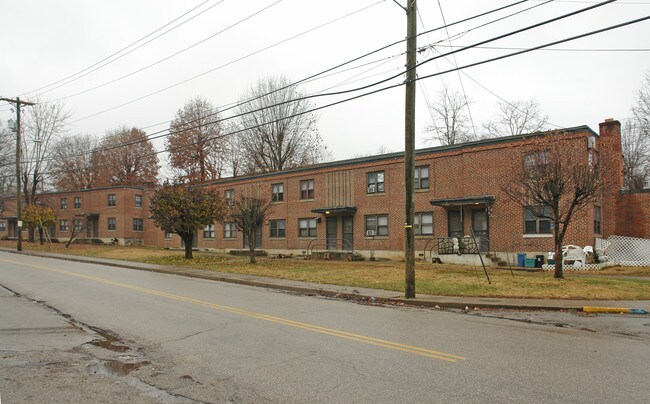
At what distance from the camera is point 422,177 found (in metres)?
29.5

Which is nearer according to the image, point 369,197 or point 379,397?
point 379,397

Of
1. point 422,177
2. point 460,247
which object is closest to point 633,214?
point 460,247

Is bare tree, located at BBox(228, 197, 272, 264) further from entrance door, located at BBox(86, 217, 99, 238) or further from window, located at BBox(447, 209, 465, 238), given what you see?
entrance door, located at BBox(86, 217, 99, 238)

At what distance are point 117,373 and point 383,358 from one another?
12.0ft

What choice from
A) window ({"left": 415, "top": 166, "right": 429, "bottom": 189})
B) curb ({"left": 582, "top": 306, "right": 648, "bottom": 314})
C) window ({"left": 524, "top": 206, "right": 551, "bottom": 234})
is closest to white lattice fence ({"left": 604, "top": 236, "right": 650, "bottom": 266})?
window ({"left": 524, "top": 206, "right": 551, "bottom": 234})

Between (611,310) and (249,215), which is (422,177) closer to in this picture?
(249,215)

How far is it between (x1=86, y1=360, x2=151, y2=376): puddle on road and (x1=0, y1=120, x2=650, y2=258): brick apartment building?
16.9 meters

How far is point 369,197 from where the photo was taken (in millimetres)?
32031

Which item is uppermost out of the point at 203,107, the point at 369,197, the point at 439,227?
the point at 203,107

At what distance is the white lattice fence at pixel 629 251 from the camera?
23922mm

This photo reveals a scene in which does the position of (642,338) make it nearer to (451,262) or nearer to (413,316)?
(413,316)

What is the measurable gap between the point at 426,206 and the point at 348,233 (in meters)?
6.27

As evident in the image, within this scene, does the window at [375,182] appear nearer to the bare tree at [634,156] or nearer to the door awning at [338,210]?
the door awning at [338,210]

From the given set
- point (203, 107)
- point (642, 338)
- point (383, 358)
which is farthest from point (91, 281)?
point (203, 107)
